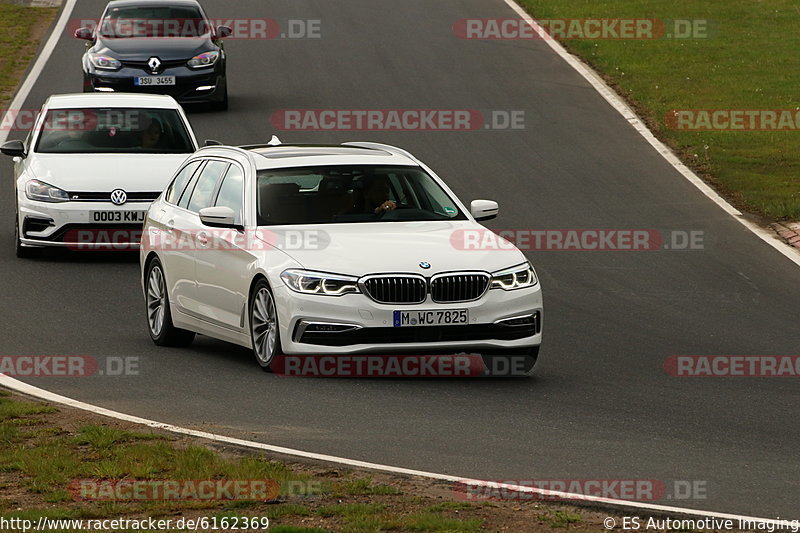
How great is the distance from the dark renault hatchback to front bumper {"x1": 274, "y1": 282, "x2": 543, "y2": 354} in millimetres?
16468

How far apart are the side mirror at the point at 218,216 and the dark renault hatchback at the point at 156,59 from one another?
1537cm

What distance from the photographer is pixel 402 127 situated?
27344 millimetres

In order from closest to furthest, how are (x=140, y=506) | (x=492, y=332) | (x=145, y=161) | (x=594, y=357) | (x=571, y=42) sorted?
(x=140, y=506), (x=492, y=332), (x=594, y=357), (x=145, y=161), (x=571, y=42)

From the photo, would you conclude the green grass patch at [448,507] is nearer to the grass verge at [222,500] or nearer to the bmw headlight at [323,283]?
the grass verge at [222,500]

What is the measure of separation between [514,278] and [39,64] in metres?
22.5

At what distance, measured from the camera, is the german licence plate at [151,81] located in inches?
1072

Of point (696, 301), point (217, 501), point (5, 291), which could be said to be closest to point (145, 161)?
point (5, 291)

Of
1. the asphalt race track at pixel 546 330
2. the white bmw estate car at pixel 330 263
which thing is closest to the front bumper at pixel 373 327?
the white bmw estate car at pixel 330 263

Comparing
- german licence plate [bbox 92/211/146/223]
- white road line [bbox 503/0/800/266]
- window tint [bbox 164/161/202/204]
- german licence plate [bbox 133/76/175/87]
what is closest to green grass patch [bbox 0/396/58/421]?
window tint [bbox 164/161/202/204]

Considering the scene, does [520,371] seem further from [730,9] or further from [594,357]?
[730,9]

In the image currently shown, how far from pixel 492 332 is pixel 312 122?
1621 centimetres

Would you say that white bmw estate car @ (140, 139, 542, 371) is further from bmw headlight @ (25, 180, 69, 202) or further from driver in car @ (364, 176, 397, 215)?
bmw headlight @ (25, 180, 69, 202)

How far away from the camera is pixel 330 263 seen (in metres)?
11.5

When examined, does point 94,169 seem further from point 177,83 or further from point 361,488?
point 361,488
